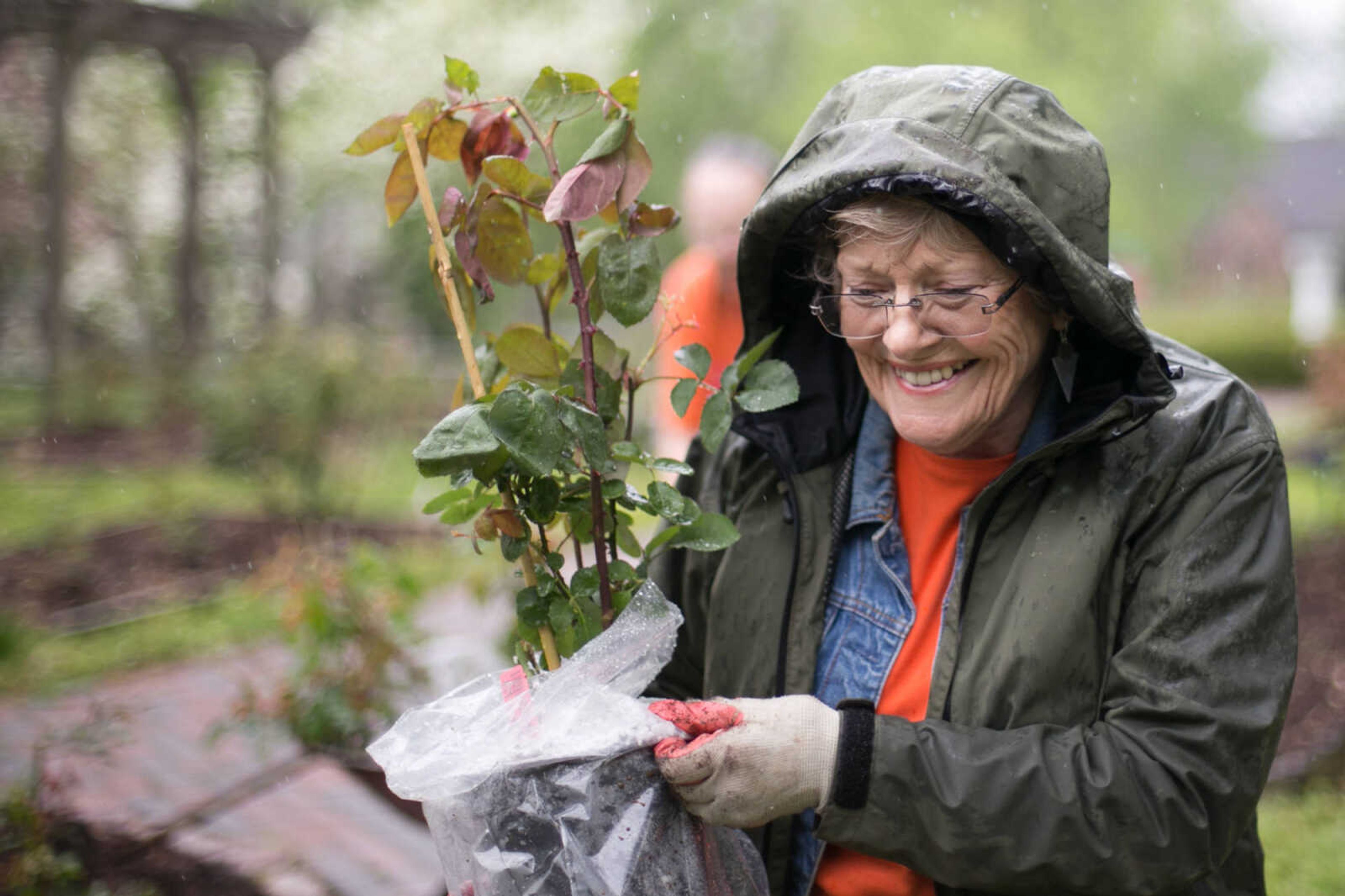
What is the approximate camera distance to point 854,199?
1.58 meters

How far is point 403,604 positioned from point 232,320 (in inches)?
351

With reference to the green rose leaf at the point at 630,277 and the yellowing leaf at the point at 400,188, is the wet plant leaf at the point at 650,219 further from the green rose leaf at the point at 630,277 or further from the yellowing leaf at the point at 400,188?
the yellowing leaf at the point at 400,188

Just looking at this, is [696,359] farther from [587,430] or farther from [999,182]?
[999,182]

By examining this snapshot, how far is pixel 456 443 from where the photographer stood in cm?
133

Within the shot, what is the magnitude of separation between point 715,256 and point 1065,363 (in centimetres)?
269

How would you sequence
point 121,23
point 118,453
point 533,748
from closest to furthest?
point 533,748, point 121,23, point 118,453

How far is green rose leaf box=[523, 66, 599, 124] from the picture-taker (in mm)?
1544

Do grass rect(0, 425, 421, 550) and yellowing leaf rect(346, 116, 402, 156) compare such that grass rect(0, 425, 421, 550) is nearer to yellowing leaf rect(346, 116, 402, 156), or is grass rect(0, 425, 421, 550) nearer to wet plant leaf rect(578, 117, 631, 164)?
yellowing leaf rect(346, 116, 402, 156)

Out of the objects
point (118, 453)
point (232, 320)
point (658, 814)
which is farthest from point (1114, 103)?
point (658, 814)

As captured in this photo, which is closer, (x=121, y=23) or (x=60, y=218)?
(x=121, y=23)

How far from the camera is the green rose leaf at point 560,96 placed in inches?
60.8

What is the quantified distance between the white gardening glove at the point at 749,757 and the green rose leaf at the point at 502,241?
0.65 m

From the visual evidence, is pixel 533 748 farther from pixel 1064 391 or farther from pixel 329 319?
pixel 329 319

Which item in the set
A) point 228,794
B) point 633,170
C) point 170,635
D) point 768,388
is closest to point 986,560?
point 768,388
